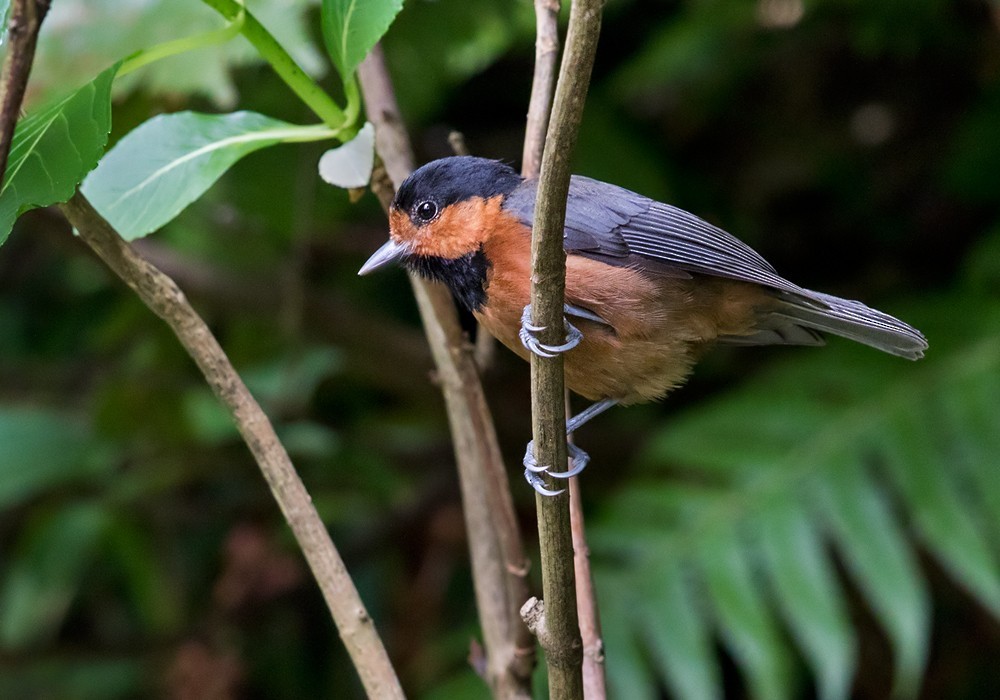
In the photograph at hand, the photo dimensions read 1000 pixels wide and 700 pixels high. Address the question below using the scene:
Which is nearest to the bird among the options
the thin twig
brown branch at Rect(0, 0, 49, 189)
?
the thin twig

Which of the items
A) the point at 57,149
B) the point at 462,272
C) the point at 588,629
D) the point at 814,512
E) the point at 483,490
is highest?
the point at 57,149

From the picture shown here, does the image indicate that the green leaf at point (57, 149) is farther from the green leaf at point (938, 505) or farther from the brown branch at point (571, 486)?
the green leaf at point (938, 505)

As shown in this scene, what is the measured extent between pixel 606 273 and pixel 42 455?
239cm

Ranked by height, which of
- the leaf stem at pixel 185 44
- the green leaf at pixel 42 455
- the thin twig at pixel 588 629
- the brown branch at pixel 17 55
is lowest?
the green leaf at pixel 42 455

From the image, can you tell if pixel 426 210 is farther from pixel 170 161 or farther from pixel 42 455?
pixel 42 455

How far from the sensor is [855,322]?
2.10m

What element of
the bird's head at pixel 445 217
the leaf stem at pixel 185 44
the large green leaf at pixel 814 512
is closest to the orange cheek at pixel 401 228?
the bird's head at pixel 445 217

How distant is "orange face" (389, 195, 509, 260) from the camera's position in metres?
2.13

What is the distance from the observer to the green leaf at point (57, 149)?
1.36m

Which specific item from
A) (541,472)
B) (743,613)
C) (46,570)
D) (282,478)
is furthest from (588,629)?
(46,570)

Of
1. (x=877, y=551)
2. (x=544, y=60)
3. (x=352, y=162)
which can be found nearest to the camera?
(x=352, y=162)

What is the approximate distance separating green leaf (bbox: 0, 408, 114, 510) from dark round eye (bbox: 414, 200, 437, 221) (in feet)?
6.79

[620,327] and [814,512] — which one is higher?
[620,327]

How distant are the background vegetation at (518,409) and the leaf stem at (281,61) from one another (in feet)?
4.57
